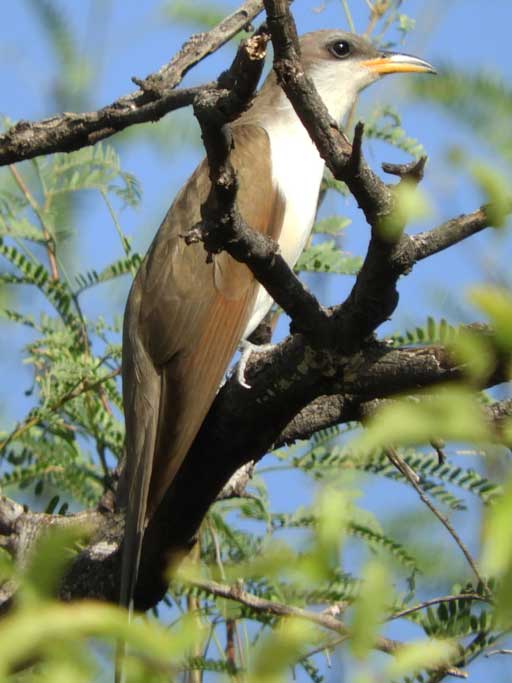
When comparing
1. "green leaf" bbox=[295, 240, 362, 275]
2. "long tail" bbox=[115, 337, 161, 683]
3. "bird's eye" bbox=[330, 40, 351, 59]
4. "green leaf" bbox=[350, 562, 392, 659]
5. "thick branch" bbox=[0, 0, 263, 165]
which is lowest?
"green leaf" bbox=[350, 562, 392, 659]

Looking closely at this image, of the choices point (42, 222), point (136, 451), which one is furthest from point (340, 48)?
point (136, 451)

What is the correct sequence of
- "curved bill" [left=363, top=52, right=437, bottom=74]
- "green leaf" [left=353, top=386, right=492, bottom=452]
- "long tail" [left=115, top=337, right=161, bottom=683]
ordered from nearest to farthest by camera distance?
"green leaf" [left=353, top=386, right=492, bottom=452], "long tail" [left=115, top=337, right=161, bottom=683], "curved bill" [left=363, top=52, right=437, bottom=74]

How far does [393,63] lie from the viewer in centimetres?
513

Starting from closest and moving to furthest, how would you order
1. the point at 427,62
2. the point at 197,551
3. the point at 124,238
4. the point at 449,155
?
1. the point at 449,155
2. the point at 197,551
3. the point at 124,238
4. the point at 427,62

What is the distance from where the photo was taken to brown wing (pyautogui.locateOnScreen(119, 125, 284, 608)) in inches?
142

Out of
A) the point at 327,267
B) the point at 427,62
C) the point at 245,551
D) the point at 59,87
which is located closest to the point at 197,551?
the point at 245,551

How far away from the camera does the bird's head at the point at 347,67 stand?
5.16 metres

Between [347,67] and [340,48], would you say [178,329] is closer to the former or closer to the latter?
[347,67]

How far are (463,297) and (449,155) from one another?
0.70 feet

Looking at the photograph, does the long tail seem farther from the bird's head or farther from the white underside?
the bird's head

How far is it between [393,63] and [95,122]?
80.1 inches

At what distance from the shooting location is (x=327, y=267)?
176 inches


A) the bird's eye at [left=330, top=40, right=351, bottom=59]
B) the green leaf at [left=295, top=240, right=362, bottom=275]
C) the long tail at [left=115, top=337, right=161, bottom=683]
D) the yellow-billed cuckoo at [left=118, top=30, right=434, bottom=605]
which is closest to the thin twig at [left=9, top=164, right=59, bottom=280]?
the yellow-billed cuckoo at [left=118, top=30, right=434, bottom=605]

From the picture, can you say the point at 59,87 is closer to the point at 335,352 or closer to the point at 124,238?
the point at 124,238
